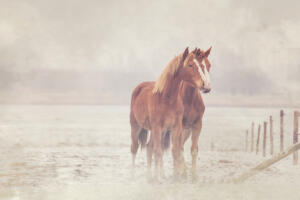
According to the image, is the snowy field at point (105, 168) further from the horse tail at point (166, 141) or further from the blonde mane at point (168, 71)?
the blonde mane at point (168, 71)

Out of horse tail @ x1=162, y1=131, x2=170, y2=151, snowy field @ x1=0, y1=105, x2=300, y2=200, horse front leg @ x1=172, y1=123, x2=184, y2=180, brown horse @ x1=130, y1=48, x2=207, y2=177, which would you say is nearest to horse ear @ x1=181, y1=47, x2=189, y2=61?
brown horse @ x1=130, y1=48, x2=207, y2=177

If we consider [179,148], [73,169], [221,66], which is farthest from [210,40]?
[73,169]

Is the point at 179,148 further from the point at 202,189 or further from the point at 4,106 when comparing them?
the point at 4,106

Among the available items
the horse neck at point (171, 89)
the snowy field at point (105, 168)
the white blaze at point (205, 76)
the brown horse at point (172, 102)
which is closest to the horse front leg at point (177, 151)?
the brown horse at point (172, 102)

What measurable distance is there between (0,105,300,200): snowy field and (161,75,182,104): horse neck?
1.21m

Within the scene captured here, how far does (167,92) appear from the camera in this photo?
4.46m

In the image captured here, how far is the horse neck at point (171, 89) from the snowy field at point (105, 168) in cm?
121

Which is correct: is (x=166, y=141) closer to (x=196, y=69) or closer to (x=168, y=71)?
(x=168, y=71)

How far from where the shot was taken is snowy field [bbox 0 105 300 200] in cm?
434

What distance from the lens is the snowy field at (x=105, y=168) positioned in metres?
4.34

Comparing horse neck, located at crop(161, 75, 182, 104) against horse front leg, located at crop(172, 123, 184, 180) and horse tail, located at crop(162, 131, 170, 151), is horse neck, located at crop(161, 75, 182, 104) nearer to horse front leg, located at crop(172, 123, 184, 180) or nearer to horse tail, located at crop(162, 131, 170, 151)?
horse front leg, located at crop(172, 123, 184, 180)

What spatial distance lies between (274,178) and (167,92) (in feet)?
7.73

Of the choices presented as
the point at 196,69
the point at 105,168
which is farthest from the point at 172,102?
the point at 105,168

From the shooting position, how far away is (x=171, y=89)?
14.6 ft
